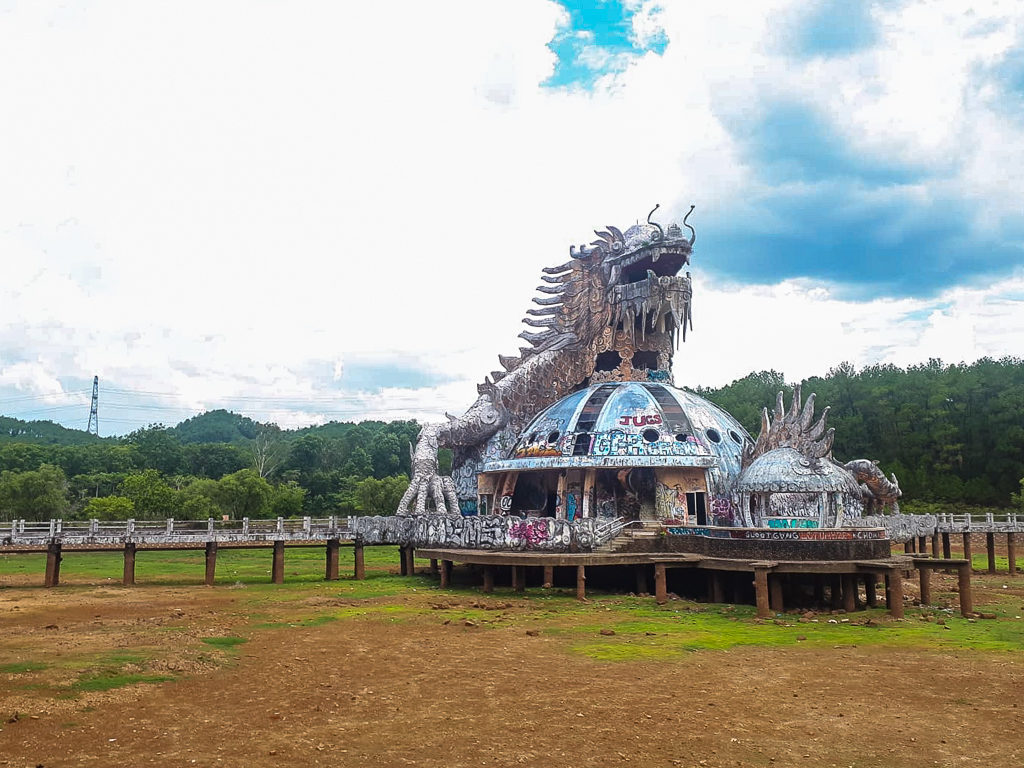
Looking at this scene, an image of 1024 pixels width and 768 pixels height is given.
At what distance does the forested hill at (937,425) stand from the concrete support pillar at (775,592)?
4653cm

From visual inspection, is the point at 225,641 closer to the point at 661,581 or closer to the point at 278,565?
the point at 661,581

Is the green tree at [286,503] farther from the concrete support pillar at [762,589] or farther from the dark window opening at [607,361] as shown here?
the concrete support pillar at [762,589]

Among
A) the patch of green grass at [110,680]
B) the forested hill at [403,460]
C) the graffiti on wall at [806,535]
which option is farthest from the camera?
the forested hill at [403,460]

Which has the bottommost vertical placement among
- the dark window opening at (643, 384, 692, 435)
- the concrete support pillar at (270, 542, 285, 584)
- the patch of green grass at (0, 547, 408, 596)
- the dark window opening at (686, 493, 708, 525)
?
the patch of green grass at (0, 547, 408, 596)

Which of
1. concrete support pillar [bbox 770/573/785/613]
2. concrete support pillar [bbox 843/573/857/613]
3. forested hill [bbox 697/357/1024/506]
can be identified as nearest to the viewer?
concrete support pillar [bbox 770/573/785/613]

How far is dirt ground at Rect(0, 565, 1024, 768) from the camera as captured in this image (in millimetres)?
11594

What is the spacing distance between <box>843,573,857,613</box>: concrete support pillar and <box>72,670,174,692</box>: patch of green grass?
19439 millimetres

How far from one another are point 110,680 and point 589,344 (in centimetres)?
2924

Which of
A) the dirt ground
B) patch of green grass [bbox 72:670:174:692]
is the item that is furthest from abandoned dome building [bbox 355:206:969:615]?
patch of green grass [bbox 72:670:174:692]

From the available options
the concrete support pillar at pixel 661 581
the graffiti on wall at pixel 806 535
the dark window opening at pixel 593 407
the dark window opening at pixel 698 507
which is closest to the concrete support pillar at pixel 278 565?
the dark window opening at pixel 593 407

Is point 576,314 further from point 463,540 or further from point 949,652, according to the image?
point 949,652

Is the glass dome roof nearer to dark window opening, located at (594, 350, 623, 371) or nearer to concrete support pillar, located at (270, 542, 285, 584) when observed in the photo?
dark window opening, located at (594, 350, 623, 371)

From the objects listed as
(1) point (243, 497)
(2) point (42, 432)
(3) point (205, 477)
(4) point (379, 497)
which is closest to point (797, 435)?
(4) point (379, 497)

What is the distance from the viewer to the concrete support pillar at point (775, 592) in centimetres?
2512
